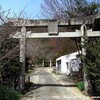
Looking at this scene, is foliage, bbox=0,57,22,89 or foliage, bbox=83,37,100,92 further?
foliage, bbox=0,57,22,89

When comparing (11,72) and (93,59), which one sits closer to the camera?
(93,59)

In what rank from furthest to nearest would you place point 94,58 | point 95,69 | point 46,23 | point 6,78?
point 46,23, point 6,78, point 94,58, point 95,69

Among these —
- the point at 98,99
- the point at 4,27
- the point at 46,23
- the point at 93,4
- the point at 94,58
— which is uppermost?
the point at 93,4

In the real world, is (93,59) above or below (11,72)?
above

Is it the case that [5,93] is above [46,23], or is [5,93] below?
below

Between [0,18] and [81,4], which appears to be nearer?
[0,18]

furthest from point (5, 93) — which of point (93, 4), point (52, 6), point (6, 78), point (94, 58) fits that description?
point (52, 6)

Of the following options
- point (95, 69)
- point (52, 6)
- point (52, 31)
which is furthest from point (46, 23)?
point (52, 6)

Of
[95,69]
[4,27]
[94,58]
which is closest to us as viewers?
[4,27]

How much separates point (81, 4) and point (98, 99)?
17.3 meters

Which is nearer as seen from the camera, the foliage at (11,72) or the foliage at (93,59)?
the foliage at (93,59)

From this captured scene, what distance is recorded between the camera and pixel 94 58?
1809 centimetres

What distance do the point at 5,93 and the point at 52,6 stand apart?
74.8 feet

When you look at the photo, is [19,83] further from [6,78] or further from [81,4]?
[81,4]
